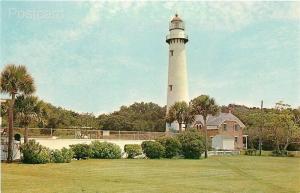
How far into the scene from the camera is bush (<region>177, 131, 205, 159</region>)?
128 ft

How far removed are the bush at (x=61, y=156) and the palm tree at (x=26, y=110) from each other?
218 centimetres

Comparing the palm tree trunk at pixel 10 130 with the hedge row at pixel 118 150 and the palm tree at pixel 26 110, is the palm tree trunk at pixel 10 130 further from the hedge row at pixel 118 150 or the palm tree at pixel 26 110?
the palm tree at pixel 26 110

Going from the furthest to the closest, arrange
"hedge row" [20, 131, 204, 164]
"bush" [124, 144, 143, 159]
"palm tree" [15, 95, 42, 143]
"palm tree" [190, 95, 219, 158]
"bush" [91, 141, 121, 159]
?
"palm tree" [190, 95, 219, 158]
"bush" [124, 144, 143, 159]
"bush" [91, 141, 121, 159]
"palm tree" [15, 95, 42, 143]
"hedge row" [20, 131, 204, 164]

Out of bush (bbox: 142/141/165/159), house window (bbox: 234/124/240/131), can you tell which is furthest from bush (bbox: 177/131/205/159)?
house window (bbox: 234/124/240/131)

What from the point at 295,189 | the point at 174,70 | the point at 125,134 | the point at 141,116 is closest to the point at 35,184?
the point at 295,189

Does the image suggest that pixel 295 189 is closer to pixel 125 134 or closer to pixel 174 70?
pixel 125 134

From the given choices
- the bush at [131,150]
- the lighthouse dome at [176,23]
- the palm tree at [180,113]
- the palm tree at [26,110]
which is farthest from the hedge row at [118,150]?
the lighthouse dome at [176,23]

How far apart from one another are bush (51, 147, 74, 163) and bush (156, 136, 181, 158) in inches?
410

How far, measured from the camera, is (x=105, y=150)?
3509 cm

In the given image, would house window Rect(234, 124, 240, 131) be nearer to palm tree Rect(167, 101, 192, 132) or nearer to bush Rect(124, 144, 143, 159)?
palm tree Rect(167, 101, 192, 132)

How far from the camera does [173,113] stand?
4688cm

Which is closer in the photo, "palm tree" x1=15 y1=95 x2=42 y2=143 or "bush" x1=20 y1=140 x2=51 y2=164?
"bush" x1=20 y1=140 x2=51 y2=164

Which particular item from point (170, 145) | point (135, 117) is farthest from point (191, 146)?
point (135, 117)

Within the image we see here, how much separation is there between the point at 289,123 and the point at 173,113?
42.3ft
